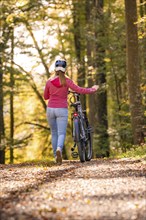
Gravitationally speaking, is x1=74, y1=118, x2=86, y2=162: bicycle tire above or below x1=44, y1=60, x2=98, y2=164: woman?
below

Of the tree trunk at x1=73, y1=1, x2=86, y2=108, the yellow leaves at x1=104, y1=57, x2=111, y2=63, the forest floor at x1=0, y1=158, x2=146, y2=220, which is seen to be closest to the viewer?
the forest floor at x1=0, y1=158, x2=146, y2=220

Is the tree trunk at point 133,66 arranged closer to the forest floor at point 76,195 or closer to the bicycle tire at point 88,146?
the bicycle tire at point 88,146

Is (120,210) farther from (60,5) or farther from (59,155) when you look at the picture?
(60,5)

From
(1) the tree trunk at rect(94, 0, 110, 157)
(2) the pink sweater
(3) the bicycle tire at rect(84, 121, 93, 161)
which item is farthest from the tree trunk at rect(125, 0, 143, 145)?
(1) the tree trunk at rect(94, 0, 110, 157)

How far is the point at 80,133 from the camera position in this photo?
1069 cm

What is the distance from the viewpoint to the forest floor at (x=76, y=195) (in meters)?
4.64

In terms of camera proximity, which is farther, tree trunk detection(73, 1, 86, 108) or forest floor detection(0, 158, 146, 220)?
tree trunk detection(73, 1, 86, 108)

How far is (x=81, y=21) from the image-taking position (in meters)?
27.7

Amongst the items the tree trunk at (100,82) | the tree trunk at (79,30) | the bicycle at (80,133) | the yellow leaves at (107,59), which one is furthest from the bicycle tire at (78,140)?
the tree trunk at (79,30)

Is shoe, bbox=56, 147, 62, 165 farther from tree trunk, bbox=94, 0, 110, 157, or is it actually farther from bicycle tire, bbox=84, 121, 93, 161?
tree trunk, bbox=94, 0, 110, 157

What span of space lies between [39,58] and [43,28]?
1.68 meters

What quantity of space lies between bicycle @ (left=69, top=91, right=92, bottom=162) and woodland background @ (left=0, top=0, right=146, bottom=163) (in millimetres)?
2498

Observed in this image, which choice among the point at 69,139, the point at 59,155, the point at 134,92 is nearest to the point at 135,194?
the point at 59,155

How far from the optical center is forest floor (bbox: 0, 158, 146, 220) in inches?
183
